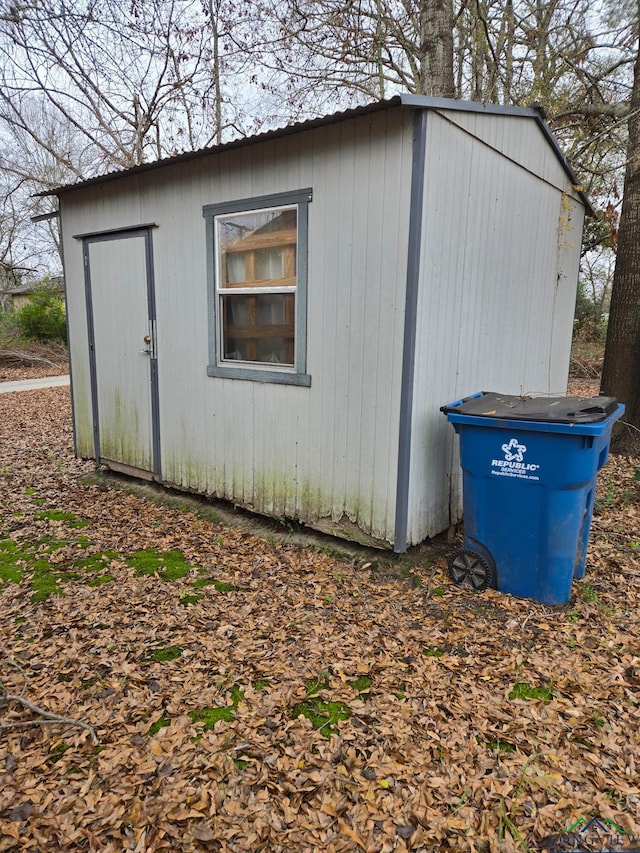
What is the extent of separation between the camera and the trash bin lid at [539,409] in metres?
2.92

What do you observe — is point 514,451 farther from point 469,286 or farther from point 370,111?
point 370,111

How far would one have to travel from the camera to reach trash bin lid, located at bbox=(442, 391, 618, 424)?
9.58 ft

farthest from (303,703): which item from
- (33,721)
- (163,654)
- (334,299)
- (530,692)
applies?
(334,299)

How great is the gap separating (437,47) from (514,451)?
21.1 ft

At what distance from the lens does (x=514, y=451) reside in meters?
3.09

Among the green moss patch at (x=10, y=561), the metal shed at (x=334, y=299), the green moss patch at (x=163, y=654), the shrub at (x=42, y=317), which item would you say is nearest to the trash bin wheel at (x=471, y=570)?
the metal shed at (x=334, y=299)

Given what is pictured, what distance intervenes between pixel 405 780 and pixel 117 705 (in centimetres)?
131

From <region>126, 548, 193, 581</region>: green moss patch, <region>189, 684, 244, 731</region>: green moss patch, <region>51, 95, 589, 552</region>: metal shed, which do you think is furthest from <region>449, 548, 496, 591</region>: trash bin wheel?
<region>126, 548, 193, 581</region>: green moss patch

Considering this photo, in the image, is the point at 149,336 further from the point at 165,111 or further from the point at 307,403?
the point at 165,111

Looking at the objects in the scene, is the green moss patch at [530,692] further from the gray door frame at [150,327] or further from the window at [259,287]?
the gray door frame at [150,327]

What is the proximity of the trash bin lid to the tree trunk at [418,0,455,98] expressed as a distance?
5.26m

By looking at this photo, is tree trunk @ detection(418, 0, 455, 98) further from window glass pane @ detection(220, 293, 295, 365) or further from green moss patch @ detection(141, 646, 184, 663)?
green moss patch @ detection(141, 646, 184, 663)

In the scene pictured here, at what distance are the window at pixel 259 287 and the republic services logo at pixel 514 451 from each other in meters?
1.52

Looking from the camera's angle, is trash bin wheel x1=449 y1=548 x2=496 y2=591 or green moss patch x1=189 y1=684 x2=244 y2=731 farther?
trash bin wheel x1=449 y1=548 x2=496 y2=591
